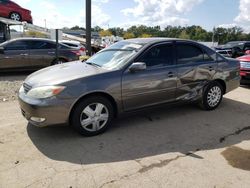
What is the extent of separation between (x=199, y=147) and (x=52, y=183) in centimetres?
223

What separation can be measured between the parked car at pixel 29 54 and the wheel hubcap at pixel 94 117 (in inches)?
260

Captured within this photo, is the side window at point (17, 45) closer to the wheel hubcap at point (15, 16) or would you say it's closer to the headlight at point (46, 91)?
the headlight at point (46, 91)

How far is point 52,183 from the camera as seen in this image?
307 cm

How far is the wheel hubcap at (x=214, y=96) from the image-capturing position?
19.1ft

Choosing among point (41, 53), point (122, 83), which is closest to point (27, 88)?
point (122, 83)

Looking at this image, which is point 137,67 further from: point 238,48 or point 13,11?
point 238,48

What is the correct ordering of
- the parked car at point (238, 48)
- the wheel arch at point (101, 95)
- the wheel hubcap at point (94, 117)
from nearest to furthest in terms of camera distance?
the wheel arch at point (101, 95) < the wheel hubcap at point (94, 117) < the parked car at point (238, 48)

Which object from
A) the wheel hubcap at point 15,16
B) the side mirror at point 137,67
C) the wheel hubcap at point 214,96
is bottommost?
the wheel hubcap at point 214,96

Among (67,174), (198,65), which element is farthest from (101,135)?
(198,65)

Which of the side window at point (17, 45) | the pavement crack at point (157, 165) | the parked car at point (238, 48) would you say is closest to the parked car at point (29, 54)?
the side window at point (17, 45)

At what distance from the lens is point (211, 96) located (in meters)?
5.85

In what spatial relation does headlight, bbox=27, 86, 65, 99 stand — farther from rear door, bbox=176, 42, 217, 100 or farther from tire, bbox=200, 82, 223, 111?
tire, bbox=200, 82, 223, 111

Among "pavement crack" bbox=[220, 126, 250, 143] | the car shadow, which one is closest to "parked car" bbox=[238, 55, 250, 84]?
the car shadow

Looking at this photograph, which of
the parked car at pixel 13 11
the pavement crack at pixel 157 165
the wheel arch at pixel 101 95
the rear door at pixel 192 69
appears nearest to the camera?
the pavement crack at pixel 157 165
